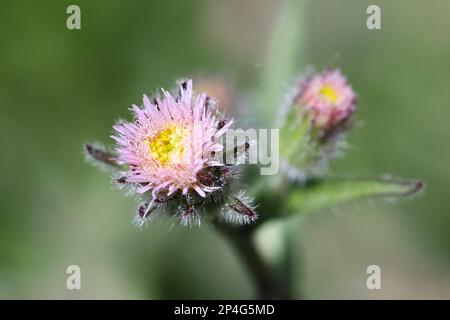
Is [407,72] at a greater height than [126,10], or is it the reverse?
[126,10]

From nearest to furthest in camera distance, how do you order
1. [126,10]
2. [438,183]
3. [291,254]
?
[291,254], [438,183], [126,10]

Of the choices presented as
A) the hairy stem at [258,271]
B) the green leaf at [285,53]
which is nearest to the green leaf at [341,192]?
the hairy stem at [258,271]

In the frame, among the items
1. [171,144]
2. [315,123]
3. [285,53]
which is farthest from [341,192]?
[285,53]

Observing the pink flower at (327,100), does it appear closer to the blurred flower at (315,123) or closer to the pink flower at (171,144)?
the blurred flower at (315,123)

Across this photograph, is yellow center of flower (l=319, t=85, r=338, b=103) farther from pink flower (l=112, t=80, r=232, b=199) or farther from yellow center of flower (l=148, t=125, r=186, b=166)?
yellow center of flower (l=148, t=125, r=186, b=166)
